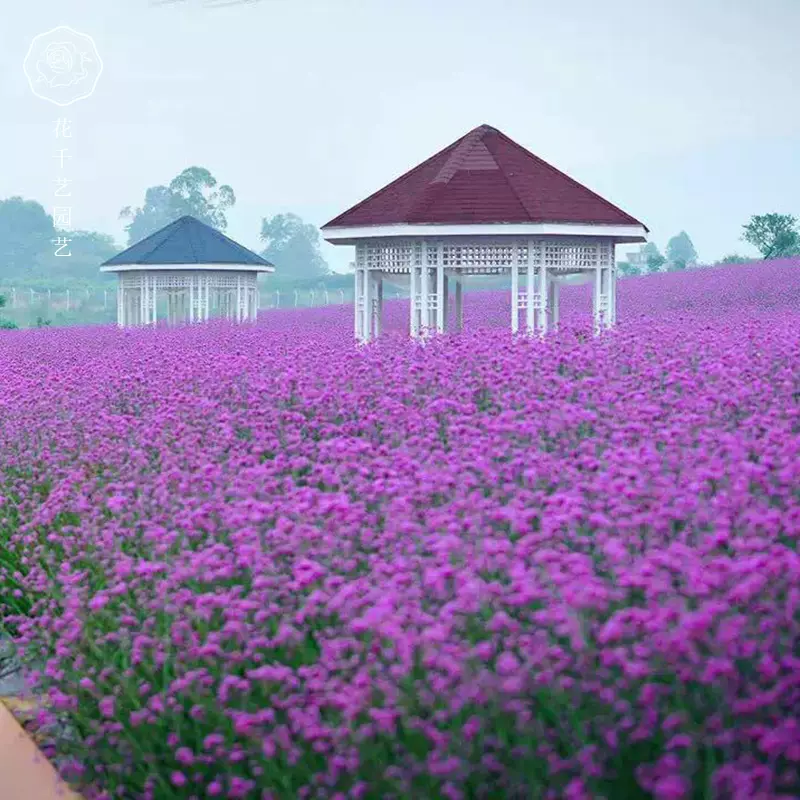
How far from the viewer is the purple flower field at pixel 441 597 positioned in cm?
329

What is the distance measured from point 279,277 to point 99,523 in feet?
286

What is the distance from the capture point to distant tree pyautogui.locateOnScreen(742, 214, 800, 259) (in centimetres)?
4403

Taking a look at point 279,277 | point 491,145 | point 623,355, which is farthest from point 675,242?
point 623,355

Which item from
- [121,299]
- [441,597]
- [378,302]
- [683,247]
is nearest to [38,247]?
[683,247]

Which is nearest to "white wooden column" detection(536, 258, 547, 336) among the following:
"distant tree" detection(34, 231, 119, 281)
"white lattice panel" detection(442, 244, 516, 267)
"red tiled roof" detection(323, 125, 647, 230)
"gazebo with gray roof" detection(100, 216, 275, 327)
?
"white lattice panel" detection(442, 244, 516, 267)

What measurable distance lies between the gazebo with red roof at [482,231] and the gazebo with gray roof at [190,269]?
39.4 feet

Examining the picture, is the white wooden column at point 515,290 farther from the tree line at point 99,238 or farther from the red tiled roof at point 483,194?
the tree line at point 99,238

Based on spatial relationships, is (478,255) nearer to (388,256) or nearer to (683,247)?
(388,256)

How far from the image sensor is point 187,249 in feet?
89.6

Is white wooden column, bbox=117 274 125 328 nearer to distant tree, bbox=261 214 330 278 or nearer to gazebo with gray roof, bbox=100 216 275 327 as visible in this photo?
gazebo with gray roof, bbox=100 216 275 327

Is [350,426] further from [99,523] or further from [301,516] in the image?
[301,516]

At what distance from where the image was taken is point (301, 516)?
4.57m

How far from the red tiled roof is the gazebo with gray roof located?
39.4ft

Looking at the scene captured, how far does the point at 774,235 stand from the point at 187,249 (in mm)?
24414
